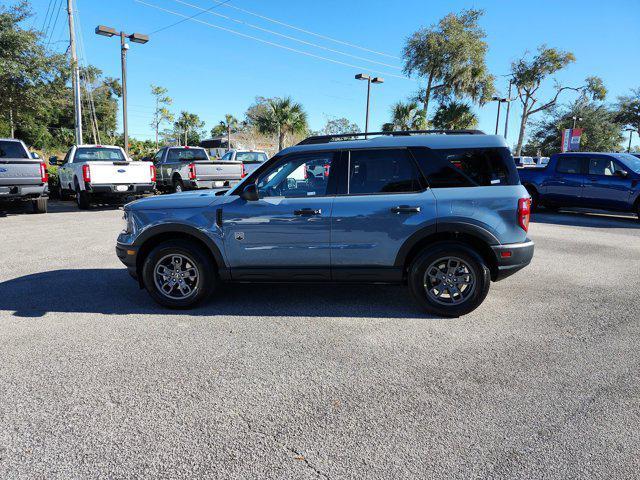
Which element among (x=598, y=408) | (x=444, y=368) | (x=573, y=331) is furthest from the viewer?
(x=573, y=331)

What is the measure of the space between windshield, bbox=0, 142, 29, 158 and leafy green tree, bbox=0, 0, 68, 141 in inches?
178

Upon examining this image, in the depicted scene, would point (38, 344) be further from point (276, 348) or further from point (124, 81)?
point (124, 81)

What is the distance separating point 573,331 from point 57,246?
8.34 metres

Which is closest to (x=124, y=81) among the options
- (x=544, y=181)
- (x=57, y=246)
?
(x=57, y=246)

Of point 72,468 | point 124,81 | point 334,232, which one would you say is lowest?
point 72,468

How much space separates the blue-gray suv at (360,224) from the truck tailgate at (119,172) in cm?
938

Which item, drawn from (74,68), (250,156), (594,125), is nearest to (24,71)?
(74,68)

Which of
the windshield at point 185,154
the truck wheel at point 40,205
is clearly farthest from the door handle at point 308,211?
the windshield at point 185,154

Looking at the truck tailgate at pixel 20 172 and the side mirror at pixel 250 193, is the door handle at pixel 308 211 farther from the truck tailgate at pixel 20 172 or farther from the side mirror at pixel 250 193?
the truck tailgate at pixel 20 172

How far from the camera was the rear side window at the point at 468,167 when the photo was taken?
15.3 feet

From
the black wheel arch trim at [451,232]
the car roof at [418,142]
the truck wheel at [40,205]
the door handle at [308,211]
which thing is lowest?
the truck wheel at [40,205]

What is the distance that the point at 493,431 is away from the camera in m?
2.77

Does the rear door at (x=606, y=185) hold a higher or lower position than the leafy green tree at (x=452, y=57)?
lower

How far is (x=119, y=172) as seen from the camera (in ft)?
44.2
